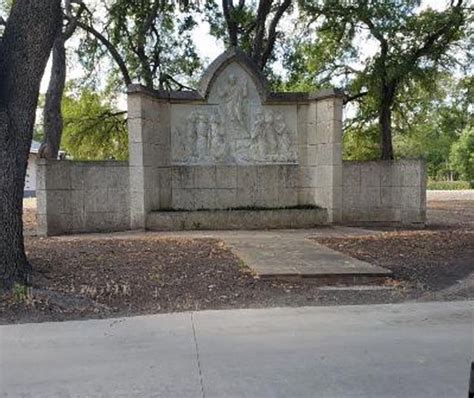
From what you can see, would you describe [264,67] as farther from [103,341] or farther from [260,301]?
[103,341]

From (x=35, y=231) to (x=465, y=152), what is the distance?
212ft

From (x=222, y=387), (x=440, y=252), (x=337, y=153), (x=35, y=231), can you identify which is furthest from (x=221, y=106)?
(x=222, y=387)

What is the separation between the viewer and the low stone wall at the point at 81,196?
1314 cm

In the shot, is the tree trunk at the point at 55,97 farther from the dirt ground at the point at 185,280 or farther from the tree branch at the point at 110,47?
the dirt ground at the point at 185,280

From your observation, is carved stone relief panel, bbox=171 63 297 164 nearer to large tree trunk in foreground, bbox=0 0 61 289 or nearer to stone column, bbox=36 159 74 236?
stone column, bbox=36 159 74 236

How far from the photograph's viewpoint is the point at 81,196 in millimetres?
13609

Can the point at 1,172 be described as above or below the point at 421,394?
above

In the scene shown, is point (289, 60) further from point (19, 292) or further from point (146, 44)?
point (19, 292)

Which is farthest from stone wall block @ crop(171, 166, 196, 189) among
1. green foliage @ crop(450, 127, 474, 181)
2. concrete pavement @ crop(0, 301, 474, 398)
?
green foliage @ crop(450, 127, 474, 181)

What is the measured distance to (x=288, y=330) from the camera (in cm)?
523

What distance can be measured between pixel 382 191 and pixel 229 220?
4.22m

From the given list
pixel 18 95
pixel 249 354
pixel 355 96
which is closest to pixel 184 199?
pixel 18 95

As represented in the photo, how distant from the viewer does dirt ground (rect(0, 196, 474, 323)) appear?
6176 mm

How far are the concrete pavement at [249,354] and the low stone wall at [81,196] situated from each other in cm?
817
